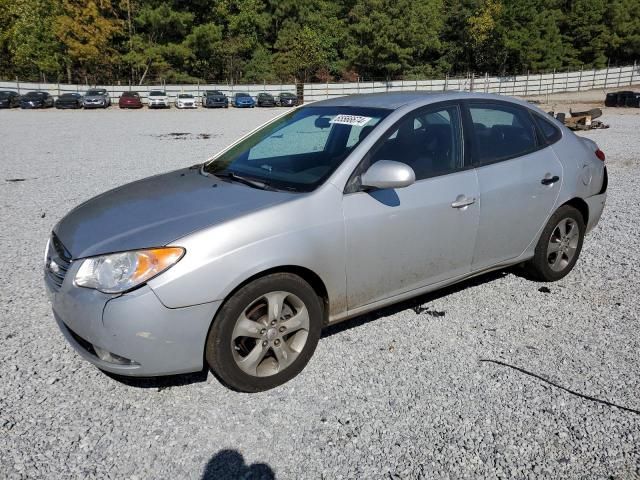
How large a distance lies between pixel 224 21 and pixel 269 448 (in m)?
67.7

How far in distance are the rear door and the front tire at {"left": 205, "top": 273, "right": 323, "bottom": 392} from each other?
1502 mm

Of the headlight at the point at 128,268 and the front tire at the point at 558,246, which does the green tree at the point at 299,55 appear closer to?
the front tire at the point at 558,246

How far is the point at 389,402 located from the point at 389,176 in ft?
4.30

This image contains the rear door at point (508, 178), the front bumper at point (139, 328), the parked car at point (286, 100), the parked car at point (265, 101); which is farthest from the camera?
the parked car at point (286, 100)

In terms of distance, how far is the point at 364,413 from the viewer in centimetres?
292

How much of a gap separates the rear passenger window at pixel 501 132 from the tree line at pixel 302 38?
58739mm

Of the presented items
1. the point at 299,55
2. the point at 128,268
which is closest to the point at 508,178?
the point at 128,268

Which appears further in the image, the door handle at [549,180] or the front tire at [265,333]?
the door handle at [549,180]

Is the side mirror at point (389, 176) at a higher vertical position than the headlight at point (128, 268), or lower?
higher

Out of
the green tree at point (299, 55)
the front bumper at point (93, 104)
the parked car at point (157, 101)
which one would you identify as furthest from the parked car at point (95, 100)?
the green tree at point (299, 55)

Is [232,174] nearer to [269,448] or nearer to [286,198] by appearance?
[286,198]

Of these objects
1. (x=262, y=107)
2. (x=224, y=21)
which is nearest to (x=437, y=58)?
(x=224, y=21)

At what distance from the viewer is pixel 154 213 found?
314 centimetres

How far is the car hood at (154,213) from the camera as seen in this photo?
2.87 metres
